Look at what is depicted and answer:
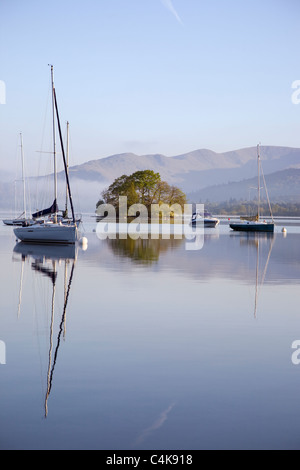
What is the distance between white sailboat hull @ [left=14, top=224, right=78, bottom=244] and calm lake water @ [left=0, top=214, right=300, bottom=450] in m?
18.8

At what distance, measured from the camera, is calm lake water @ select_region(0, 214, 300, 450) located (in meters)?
6.21

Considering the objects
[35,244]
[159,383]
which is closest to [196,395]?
[159,383]

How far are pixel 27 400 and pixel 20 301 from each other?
793 centimetres

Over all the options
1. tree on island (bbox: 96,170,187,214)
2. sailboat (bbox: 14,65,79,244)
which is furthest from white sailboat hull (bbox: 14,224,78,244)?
tree on island (bbox: 96,170,187,214)

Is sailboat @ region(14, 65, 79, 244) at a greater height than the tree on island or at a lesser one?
lesser

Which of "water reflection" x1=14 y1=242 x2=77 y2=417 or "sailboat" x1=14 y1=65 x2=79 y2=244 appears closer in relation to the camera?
"water reflection" x1=14 y1=242 x2=77 y2=417

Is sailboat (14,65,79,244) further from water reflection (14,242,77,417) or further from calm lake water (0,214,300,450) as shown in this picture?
calm lake water (0,214,300,450)

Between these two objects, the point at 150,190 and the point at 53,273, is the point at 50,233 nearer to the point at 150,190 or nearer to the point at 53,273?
the point at 53,273

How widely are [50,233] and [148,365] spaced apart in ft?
99.3

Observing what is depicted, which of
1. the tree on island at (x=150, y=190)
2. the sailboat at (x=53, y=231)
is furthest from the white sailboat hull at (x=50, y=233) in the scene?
the tree on island at (x=150, y=190)

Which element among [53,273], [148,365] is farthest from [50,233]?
[148,365]

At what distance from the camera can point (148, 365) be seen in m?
8.91

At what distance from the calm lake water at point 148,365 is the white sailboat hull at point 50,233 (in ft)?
61.7
